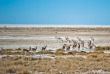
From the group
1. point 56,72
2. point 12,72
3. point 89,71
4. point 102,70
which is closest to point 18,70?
point 12,72

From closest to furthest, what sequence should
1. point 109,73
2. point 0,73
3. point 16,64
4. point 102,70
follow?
point 0,73, point 109,73, point 102,70, point 16,64

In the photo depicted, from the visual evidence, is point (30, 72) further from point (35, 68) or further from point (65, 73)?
point (65, 73)

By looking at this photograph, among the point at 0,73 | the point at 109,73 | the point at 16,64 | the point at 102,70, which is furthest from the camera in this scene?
the point at 16,64

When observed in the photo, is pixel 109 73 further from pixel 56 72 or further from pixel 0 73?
pixel 0 73

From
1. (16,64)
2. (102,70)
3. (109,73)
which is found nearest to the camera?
(109,73)

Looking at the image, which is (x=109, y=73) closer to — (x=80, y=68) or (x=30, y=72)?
(x=80, y=68)

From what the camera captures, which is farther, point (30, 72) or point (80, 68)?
point (80, 68)

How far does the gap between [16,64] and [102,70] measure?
6.28 metres

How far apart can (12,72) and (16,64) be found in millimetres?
2468

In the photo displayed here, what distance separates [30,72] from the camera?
12695 mm

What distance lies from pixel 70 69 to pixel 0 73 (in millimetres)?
4625

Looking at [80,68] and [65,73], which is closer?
[65,73]

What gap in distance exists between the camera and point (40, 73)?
42.7 feet

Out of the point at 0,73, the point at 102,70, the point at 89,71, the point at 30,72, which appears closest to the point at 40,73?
the point at 30,72
